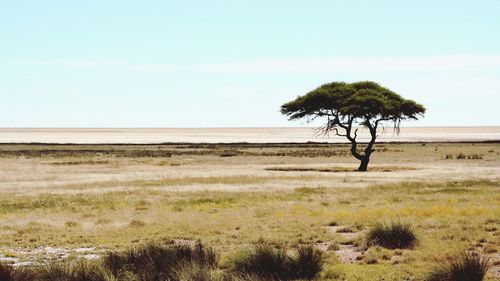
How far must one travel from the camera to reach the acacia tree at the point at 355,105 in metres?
58.6

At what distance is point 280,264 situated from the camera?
46.0ft

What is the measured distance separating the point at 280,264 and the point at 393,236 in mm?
5575

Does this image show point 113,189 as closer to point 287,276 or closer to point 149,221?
point 149,221

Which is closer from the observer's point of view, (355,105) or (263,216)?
(263,216)

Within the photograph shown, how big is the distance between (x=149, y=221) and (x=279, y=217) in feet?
17.0

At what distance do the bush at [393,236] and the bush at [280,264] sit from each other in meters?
4.35

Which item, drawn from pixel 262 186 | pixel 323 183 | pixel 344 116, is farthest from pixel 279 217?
pixel 344 116

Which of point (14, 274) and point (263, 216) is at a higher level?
point (14, 274)

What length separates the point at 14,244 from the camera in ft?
63.8

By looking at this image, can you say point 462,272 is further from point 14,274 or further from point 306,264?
point 14,274

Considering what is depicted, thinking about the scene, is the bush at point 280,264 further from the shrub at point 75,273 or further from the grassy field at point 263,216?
the shrub at point 75,273

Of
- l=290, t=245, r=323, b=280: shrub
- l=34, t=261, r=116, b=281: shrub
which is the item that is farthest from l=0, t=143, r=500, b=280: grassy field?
l=34, t=261, r=116, b=281: shrub

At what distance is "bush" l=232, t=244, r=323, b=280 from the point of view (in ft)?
45.2

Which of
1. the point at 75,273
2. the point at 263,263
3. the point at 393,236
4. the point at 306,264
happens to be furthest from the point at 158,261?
the point at 393,236
